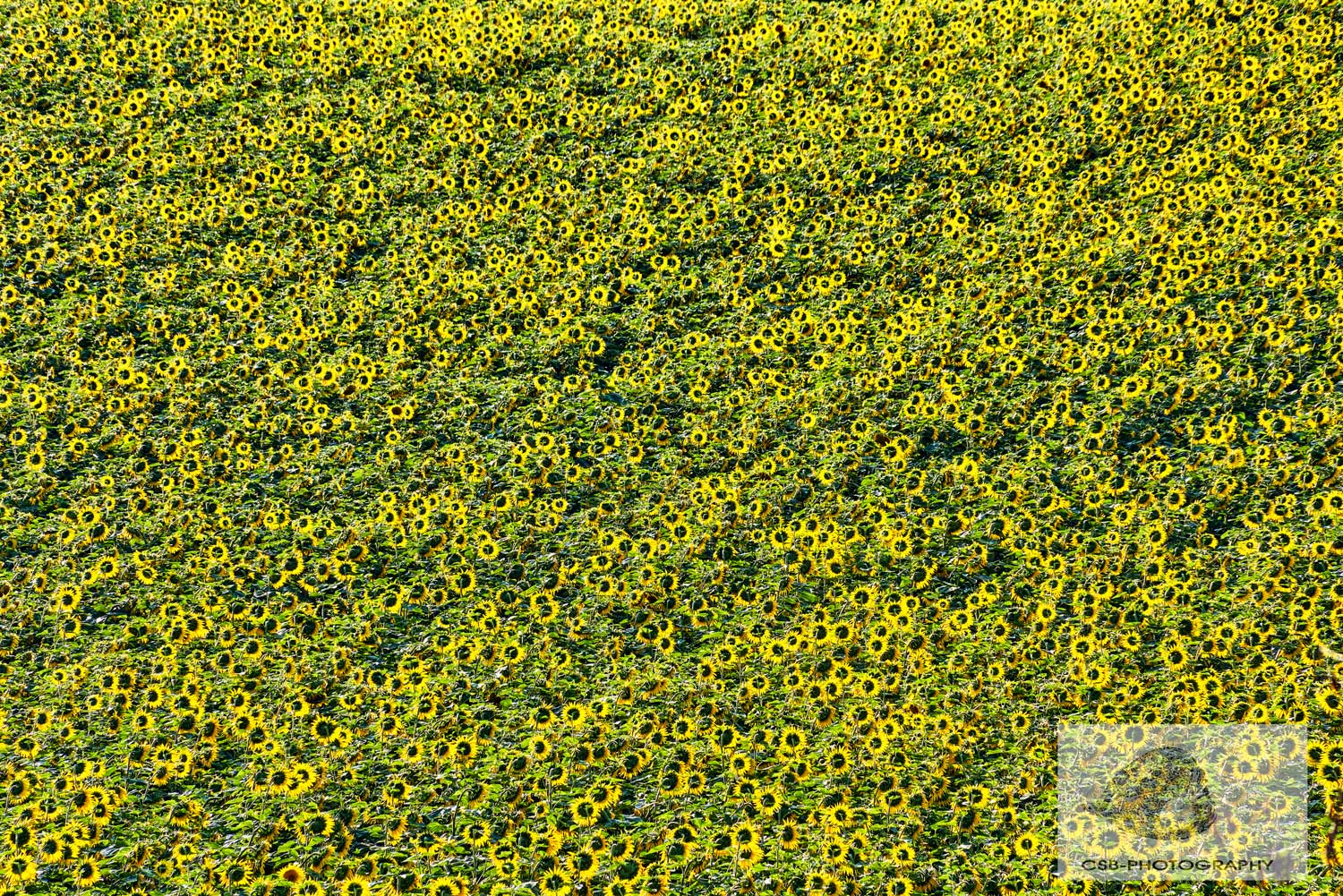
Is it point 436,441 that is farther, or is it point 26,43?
point 26,43

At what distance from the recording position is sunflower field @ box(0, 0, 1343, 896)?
5.98 metres

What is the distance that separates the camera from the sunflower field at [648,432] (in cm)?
598

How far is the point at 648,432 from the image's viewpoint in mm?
8195

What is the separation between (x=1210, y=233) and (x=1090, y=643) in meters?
5.02

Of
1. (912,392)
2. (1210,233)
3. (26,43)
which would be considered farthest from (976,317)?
(26,43)

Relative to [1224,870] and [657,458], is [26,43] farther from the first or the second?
[1224,870]

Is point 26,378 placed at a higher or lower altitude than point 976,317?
lower

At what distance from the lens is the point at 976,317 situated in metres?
8.88

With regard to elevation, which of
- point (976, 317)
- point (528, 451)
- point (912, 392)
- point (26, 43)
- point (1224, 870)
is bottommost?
point (1224, 870)

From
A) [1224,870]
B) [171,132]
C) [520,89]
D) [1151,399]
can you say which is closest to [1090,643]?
[1224,870]

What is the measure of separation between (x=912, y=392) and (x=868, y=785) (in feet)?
12.0

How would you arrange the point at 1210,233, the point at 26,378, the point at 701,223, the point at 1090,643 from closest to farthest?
the point at 1090,643
the point at 26,378
the point at 1210,233
the point at 701,223

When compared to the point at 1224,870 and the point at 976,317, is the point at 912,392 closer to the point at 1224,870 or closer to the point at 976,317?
the point at 976,317

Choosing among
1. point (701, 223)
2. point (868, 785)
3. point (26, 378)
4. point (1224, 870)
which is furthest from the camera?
point (701, 223)
